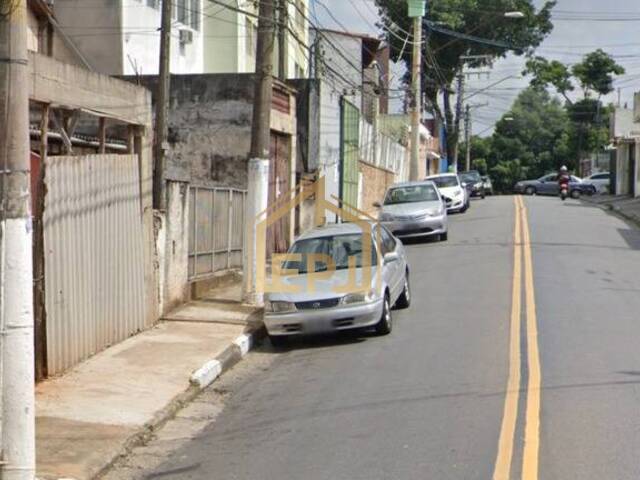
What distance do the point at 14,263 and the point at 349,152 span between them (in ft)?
84.3

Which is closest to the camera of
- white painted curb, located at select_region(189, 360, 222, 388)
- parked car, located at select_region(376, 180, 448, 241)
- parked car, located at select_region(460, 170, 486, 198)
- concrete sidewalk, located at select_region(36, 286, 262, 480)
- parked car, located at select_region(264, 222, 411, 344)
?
concrete sidewalk, located at select_region(36, 286, 262, 480)

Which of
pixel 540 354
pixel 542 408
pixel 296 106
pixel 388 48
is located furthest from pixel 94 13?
pixel 388 48

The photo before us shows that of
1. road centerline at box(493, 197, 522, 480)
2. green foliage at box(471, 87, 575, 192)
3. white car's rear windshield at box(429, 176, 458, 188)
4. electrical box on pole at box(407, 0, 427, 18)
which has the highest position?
electrical box on pole at box(407, 0, 427, 18)

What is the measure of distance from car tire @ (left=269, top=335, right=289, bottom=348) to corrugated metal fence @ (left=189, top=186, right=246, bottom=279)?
3.36 meters

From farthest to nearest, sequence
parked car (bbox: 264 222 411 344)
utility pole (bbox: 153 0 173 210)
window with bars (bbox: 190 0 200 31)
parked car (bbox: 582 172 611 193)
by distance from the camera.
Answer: parked car (bbox: 582 172 611 193) → window with bars (bbox: 190 0 200 31) → utility pole (bbox: 153 0 173 210) → parked car (bbox: 264 222 411 344)

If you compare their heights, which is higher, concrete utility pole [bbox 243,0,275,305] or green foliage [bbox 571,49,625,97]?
green foliage [bbox 571,49,625,97]

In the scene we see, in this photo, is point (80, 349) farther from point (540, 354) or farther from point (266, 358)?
point (540, 354)

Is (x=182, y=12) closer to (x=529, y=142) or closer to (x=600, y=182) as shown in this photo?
(x=600, y=182)

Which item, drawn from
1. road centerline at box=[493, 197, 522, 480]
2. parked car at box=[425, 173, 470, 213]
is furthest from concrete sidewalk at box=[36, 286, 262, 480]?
parked car at box=[425, 173, 470, 213]

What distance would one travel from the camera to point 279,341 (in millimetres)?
13266

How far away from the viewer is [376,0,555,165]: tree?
58.7m

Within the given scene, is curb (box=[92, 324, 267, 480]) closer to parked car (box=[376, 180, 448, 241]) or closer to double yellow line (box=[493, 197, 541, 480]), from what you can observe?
double yellow line (box=[493, 197, 541, 480])

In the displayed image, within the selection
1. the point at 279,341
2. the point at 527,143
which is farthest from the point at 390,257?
the point at 527,143

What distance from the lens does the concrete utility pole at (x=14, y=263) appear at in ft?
21.2
